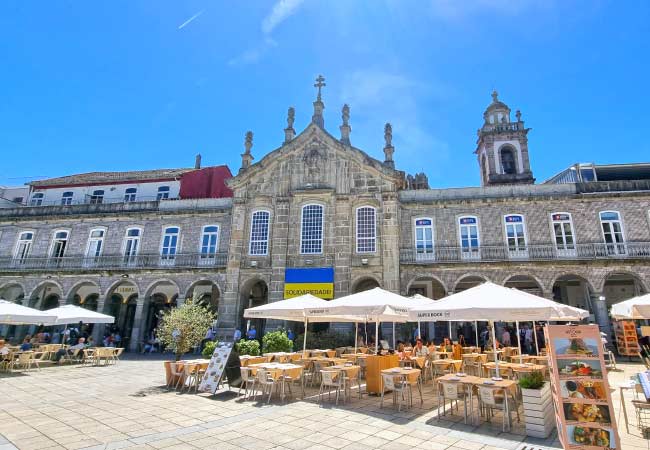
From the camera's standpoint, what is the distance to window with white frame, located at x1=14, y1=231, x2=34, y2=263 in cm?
2533

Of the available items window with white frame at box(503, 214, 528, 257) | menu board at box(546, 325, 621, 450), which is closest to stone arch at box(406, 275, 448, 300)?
window with white frame at box(503, 214, 528, 257)

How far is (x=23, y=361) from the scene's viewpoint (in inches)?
547

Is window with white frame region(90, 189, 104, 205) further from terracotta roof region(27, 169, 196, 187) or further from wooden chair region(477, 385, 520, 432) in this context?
wooden chair region(477, 385, 520, 432)

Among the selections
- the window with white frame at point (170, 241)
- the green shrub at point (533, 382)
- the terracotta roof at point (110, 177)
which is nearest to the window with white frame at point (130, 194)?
the terracotta roof at point (110, 177)

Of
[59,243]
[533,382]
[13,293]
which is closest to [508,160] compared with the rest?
[533,382]

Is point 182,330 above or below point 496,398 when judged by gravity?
above

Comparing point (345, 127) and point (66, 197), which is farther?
→ point (66, 197)

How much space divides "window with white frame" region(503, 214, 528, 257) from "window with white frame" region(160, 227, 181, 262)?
19.4m

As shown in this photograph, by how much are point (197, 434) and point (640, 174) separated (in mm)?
29590

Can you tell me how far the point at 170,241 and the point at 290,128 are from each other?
10494mm

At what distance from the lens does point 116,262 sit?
2361 cm

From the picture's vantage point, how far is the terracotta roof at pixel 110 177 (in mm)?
27938

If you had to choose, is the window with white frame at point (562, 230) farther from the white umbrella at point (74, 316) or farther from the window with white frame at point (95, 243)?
the window with white frame at point (95, 243)

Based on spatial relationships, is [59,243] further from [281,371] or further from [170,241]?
[281,371]
